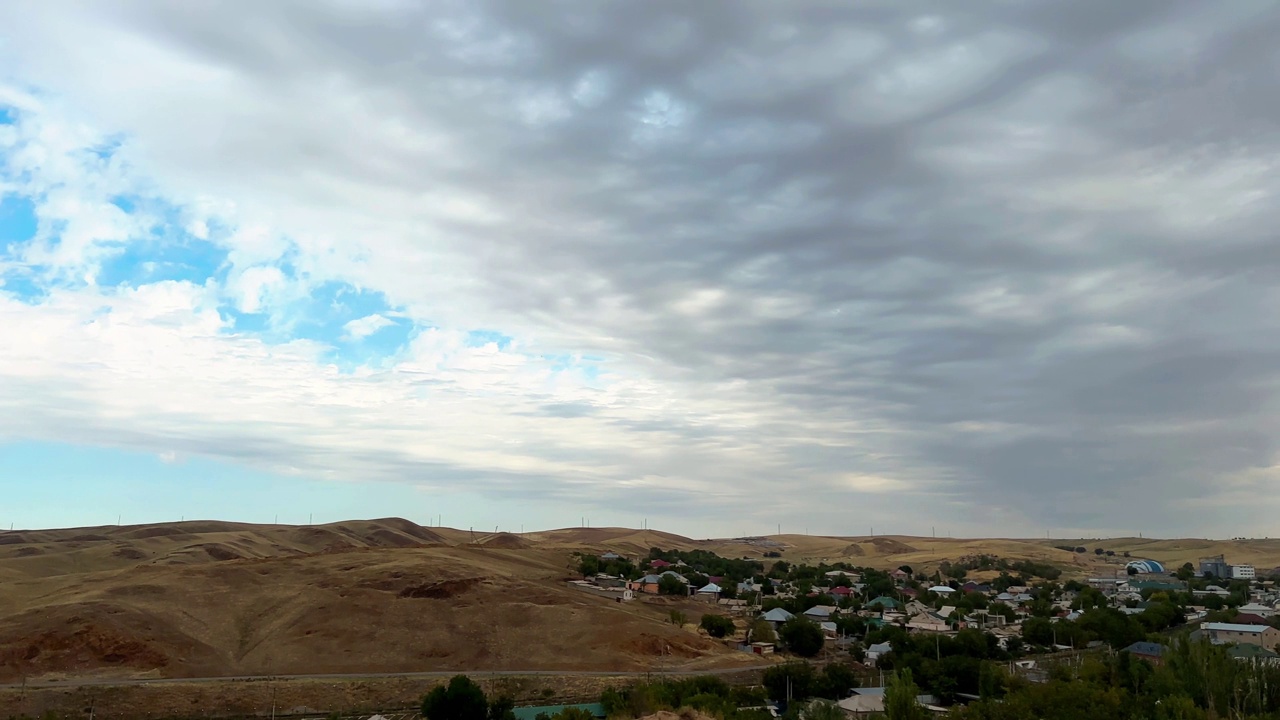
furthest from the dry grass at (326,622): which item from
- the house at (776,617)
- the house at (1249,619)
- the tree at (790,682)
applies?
the house at (1249,619)

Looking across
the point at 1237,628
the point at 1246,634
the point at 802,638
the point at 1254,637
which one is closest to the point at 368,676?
the point at 802,638

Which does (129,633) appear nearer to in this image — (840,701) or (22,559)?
(840,701)

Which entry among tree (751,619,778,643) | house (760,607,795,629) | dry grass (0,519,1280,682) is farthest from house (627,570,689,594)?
tree (751,619,778,643)

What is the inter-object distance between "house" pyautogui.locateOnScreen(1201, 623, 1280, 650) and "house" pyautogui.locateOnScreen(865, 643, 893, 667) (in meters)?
29.1

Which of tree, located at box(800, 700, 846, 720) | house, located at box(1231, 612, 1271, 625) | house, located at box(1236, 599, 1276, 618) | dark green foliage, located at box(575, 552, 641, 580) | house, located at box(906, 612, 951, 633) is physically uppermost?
dark green foliage, located at box(575, 552, 641, 580)

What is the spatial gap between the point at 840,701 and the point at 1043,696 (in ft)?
53.7

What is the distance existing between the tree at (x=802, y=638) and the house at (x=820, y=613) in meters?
18.3

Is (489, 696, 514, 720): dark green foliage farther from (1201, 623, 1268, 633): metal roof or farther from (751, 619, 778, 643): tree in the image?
(1201, 623, 1268, 633): metal roof

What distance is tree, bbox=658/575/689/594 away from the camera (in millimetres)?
123875

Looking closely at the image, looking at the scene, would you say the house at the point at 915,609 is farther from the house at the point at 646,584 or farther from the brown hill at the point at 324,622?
the house at the point at 646,584

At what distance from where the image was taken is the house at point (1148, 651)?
7212 cm

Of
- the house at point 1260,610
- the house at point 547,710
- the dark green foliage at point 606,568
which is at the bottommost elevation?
the house at point 547,710

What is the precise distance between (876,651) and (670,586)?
4255 cm

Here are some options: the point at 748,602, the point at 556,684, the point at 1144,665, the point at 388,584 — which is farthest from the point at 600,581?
the point at 1144,665
